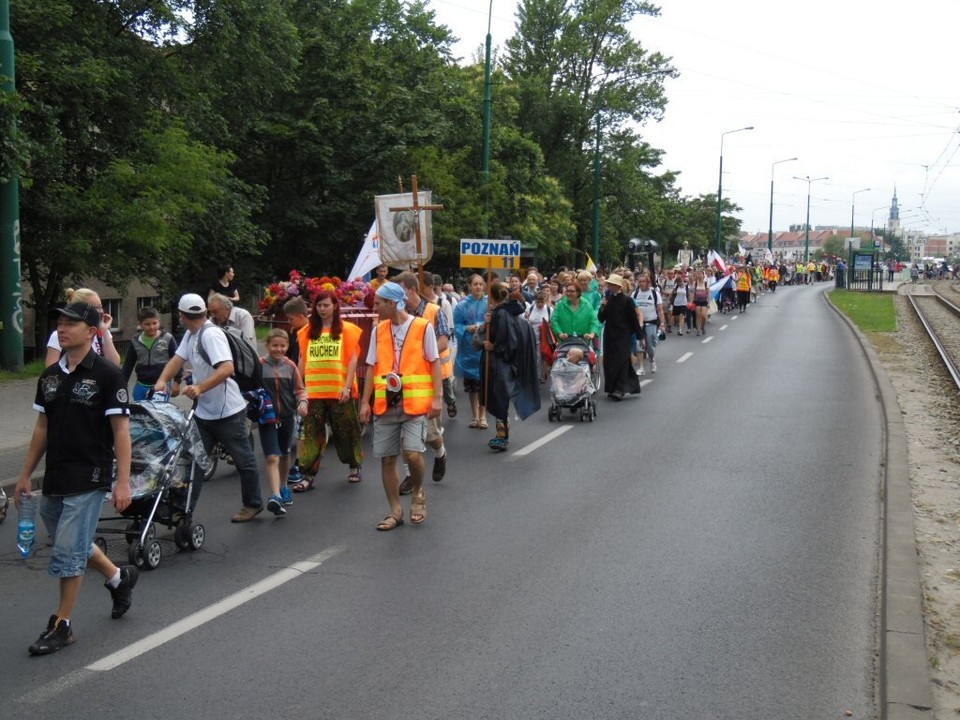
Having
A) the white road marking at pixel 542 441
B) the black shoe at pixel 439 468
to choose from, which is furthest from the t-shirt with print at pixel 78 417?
the white road marking at pixel 542 441

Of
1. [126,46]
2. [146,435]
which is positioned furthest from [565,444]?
[126,46]

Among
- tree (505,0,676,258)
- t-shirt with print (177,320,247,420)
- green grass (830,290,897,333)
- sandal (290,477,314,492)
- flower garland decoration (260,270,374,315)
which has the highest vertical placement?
tree (505,0,676,258)

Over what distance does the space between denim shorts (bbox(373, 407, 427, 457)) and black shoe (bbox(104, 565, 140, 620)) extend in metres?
2.32

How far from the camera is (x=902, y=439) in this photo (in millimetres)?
11836

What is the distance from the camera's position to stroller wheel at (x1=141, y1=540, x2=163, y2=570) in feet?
21.8

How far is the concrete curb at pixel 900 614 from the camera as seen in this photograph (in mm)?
4727

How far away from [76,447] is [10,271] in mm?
11734

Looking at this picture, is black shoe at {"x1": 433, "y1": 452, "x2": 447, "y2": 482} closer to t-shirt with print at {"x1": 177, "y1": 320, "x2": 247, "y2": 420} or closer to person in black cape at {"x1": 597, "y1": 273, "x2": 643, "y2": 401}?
t-shirt with print at {"x1": 177, "y1": 320, "x2": 247, "y2": 420}

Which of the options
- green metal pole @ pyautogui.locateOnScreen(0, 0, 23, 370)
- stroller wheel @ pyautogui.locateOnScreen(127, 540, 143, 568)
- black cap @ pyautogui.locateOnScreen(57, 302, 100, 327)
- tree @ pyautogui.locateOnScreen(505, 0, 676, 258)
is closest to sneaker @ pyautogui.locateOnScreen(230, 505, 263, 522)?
stroller wheel @ pyautogui.locateOnScreen(127, 540, 143, 568)

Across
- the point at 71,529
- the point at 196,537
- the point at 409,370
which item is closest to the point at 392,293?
the point at 409,370

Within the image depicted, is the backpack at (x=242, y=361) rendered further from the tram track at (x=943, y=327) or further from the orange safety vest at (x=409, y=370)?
the tram track at (x=943, y=327)

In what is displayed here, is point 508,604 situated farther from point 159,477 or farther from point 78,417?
point 78,417

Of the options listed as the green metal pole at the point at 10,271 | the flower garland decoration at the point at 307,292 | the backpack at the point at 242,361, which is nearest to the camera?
the backpack at the point at 242,361

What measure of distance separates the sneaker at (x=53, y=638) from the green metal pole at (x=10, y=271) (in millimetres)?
11414
